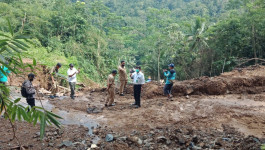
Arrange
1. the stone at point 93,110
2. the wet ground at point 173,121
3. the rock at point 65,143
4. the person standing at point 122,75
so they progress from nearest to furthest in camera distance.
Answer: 1. the rock at point 65,143
2. the wet ground at point 173,121
3. the stone at point 93,110
4. the person standing at point 122,75

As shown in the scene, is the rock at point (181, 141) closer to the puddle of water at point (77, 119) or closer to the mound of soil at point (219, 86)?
the puddle of water at point (77, 119)

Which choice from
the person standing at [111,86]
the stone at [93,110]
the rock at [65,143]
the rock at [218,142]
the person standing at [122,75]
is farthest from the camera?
the person standing at [122,75]

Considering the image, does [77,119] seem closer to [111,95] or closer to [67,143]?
[111,95]

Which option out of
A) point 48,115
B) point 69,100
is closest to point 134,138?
point 48,115

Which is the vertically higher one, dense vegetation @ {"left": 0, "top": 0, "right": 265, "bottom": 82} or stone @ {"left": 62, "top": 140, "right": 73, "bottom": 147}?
dense vegetation @ {"left": 0, "top": 0, "right": 265, "bottom": 82}

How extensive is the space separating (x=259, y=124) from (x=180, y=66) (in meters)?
18.8

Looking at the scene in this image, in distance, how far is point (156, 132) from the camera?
5.54 metres

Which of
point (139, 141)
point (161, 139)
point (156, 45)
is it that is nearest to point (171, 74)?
point (161, 139)

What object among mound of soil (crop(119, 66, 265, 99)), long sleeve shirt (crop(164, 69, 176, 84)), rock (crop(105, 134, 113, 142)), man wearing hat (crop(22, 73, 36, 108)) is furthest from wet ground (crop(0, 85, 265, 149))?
man wearing hat (crop(22, 73, 36, 108))

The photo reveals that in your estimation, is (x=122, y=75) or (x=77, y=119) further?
(x=122, y=75)

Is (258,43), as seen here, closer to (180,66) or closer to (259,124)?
(180,66)

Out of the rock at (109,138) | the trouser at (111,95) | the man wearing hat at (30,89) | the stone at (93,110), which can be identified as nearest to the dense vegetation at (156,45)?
the trouser at (111,95)

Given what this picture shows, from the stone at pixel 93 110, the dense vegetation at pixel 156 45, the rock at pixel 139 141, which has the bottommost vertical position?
the rock at pixel 139 141

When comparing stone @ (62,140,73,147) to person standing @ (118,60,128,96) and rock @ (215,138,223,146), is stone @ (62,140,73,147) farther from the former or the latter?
person standing @ (118,60,128,96)
